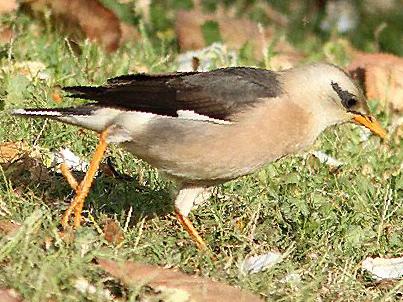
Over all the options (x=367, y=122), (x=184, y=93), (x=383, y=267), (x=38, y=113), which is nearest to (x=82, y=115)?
(x=38, y=113)

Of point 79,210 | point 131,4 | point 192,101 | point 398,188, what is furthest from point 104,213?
point 131,4

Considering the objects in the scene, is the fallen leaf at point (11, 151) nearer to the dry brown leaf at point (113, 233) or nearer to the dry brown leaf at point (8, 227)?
the dry brown leaf at point (113, 233)

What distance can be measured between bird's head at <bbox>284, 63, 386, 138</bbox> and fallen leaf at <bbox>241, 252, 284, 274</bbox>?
0.76 m

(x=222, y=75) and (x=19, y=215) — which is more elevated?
(x=222, y=75)

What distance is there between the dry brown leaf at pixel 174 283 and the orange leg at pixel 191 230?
2.34 feet

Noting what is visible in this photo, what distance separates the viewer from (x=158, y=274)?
4449 millimetres

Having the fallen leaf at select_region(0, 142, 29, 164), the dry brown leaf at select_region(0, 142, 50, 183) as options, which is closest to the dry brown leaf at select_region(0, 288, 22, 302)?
the dry brown leaf at select_region(0, 142, 50, 183)

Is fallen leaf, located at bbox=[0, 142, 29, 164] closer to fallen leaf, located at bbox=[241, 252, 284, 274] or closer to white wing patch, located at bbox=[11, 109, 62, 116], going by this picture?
white wing patch, located at bbox=[11, 109, 62, 116]

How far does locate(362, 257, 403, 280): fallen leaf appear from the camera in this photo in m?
5.38

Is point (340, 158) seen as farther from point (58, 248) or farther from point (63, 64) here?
point (58, 248)

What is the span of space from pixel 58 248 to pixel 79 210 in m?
0.69

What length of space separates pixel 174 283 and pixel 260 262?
32.0 inches

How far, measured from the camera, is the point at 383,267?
5441 mm

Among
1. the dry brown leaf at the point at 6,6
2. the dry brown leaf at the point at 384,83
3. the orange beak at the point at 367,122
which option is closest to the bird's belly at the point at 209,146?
the orange beak at the point at 367,122
